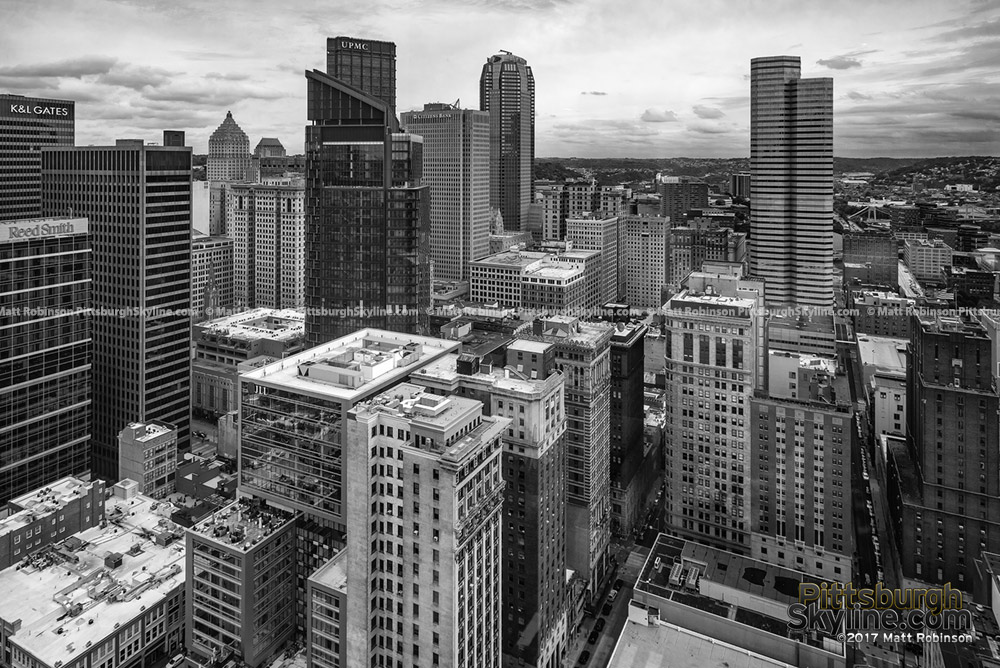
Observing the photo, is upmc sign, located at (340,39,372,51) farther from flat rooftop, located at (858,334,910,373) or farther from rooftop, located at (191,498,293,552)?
flat rooftop, located at (858,334,910,373)

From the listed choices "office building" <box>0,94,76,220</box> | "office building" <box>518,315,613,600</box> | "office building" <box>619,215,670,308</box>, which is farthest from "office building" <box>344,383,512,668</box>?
"office building" <box>619,215,670,308</box>

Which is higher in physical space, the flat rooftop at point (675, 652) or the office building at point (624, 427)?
the office building at point (624, 427)

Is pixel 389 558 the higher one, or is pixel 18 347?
pixel 18 347

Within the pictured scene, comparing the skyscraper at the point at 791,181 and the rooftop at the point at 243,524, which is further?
the skyscraper at the point at 791,181

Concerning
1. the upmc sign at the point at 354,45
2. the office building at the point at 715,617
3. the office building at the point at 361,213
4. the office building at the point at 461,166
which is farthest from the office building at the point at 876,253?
the upmc sign at the point at 354,45

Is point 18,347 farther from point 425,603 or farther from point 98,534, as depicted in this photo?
point 425,603

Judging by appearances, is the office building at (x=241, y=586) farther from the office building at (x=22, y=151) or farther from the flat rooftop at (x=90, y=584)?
the office building at (x=22, y=151)

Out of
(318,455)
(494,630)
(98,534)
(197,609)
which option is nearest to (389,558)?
(494,630)
